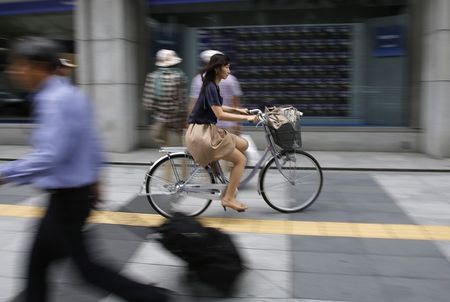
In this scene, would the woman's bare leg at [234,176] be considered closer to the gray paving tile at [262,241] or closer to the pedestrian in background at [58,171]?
the gray paving tile at [262,241]

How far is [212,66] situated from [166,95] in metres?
1.37

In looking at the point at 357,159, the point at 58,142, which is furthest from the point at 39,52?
the point at 357,159

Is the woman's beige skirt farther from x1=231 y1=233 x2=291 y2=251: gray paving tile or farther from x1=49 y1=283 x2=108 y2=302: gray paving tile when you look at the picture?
x1=49 y1=283 x2=108 y2=302: gray paving tile

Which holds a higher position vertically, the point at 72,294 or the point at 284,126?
the point at 284,126

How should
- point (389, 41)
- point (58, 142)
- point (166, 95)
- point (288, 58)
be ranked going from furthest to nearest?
point (288, 58) < point (389, 41) < point (166, 95) < point (58, 142)

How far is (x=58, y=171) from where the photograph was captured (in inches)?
98.0

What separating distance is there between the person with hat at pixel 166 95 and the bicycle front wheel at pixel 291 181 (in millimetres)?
1491

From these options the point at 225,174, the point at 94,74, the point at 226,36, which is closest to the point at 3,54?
the point at 94,74

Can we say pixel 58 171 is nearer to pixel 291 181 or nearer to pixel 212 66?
pixel 212 66

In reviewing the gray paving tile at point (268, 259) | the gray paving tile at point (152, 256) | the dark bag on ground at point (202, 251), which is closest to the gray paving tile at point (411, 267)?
the gray paving tile at point (268, 259)

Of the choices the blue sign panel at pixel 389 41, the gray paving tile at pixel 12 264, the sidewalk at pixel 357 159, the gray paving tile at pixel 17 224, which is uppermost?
the blue sign panel at pixel 389 41

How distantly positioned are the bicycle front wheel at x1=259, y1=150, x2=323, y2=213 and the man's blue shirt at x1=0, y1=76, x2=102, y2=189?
288 cm

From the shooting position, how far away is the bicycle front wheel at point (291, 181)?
5262mm

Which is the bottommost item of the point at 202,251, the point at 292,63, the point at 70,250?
the point at 202,251
